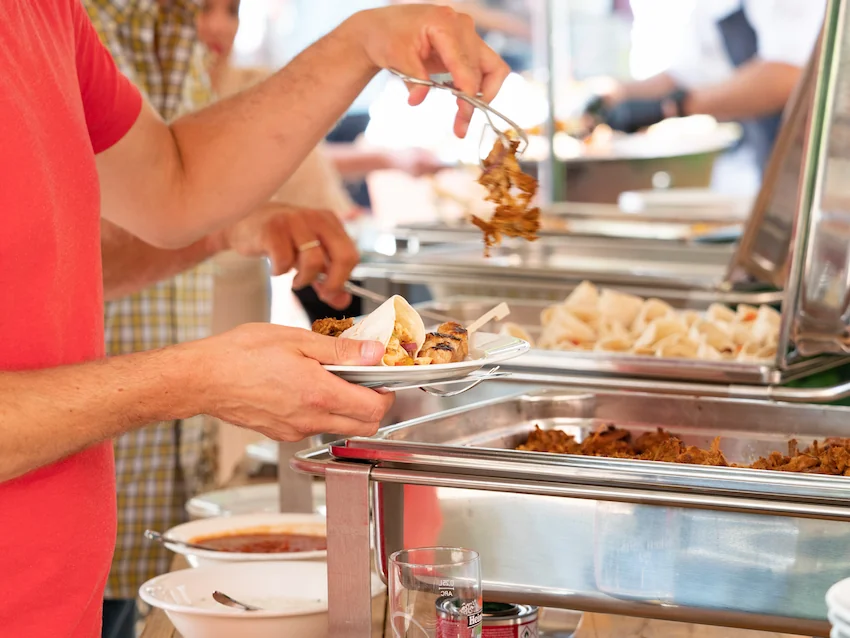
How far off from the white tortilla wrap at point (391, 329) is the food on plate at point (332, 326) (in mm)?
32

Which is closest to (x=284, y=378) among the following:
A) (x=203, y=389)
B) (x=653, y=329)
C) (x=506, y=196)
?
(x=203, y=389)

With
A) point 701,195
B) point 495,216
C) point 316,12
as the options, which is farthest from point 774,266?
point 316,12

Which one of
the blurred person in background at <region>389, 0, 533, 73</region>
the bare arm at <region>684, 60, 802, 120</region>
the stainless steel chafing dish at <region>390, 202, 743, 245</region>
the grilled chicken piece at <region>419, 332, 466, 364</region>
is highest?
the blurred person in background at <region>389, 0, 533, 73</region>

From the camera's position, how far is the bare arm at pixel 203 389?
946mm

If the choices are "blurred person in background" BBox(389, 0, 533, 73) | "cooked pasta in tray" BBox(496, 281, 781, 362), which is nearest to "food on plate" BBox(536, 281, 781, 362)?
"cooked pasta in tray" BBox(496, 281, 781, 362)

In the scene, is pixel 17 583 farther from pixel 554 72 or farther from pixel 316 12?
pixel 316 12

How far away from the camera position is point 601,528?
3.32 ft

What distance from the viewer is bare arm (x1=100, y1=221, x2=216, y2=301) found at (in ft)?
5.89

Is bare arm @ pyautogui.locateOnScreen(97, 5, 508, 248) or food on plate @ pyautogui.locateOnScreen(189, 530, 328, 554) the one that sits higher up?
bare arm @ pyautogui.locateOnScreen(97, 5, 508, 248)

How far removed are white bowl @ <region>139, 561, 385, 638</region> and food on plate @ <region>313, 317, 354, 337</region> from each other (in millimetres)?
271

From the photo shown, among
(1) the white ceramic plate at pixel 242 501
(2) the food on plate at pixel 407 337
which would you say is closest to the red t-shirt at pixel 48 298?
(2) the food on plate at pixel 407 337

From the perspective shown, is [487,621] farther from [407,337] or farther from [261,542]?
[261,542]

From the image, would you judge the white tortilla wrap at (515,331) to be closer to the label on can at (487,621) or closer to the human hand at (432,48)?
the human hand at (432,48)

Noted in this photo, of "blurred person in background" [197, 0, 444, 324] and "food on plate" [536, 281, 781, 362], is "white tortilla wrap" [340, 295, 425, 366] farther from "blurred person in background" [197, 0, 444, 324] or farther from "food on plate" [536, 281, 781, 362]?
"blurred person in background" [197, 0, 444, 324]
